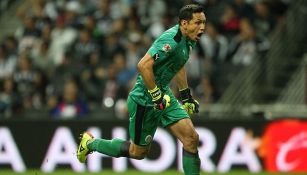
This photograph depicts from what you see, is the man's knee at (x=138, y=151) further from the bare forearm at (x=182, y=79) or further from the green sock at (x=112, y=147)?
the bare forearm at (x=182, y=79)

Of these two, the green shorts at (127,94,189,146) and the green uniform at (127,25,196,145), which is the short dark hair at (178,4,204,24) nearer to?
the green uniform at (127,25,196,145)

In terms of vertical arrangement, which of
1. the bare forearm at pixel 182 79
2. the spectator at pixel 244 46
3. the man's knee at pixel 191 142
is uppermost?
the spectator at pixel 244 46

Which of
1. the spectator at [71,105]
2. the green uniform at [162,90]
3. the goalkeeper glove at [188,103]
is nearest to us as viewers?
the green uniform at [162,90]

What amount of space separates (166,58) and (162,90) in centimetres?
44

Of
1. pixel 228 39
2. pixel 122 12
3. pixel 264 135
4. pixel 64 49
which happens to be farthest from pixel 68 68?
pixel 264 135

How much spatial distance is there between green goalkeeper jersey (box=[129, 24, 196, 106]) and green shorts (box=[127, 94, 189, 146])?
3.9 inches

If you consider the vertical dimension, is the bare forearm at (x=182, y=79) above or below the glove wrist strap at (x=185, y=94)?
above

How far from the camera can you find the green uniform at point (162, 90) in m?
9.38

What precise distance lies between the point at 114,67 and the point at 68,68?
56.8 inches

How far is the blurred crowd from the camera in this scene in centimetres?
1670

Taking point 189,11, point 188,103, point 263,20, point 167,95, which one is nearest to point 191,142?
point 167,95

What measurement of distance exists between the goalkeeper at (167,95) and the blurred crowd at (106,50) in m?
6.34

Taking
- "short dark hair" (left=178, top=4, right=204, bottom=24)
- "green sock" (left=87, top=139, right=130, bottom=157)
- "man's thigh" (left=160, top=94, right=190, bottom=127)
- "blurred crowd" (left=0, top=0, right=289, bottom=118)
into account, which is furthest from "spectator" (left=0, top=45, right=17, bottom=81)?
"short dark hair" (left=178, top=4, right=204, bottom=24)

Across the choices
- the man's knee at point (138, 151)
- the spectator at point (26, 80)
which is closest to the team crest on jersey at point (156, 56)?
the man's knee at point (138, 151)
